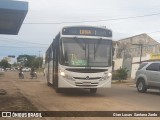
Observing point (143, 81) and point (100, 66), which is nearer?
point (100, 66)

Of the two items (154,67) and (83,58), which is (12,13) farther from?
(154,67)

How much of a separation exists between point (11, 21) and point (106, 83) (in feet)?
18.6

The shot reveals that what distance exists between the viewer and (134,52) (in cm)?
6488

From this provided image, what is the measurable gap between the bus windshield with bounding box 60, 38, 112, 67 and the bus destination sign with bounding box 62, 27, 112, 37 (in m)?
0.37

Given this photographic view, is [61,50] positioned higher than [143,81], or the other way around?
[61,50]

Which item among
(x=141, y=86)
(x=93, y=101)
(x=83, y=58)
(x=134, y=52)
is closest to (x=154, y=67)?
(x=141, y=86)

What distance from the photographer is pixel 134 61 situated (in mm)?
60812

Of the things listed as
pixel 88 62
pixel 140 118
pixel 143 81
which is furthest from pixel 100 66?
pixel 140 118

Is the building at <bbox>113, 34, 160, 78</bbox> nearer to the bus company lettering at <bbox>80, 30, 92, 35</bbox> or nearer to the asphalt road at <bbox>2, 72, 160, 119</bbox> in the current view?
the asphalt road at <bbox>2, 72, 160, 119</bbox>

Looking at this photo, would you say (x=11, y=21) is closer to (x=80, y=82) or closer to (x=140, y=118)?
(x=80, y=82)

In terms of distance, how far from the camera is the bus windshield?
792 inches

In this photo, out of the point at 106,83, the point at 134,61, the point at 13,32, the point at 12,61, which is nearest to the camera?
the point at 106,83

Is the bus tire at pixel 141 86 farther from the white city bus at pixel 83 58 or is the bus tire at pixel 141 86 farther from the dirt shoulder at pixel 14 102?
the dirt shoulder at pixel 14 102

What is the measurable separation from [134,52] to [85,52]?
4543 cm
